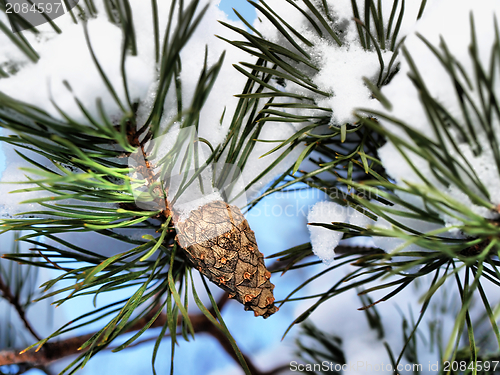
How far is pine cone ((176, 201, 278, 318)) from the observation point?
21 centimetres

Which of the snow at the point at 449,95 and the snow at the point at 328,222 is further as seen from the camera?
A: the snow at the point at 328,222

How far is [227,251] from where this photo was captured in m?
0.22

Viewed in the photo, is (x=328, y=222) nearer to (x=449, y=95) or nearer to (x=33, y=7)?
(x=449, y=95)

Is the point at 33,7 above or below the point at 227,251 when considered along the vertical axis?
above

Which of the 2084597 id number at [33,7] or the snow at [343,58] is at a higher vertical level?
the 2084597 id number at [33,7]

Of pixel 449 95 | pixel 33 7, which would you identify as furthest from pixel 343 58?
pixel 33 7

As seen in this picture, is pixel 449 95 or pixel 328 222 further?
pixel 328 222

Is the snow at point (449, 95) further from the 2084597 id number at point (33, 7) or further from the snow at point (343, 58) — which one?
the 2084597 id number at point (33, 7)

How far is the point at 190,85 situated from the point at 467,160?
17 centimetres

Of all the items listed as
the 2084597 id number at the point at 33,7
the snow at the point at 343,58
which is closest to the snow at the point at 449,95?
the snow at the point at 343,58

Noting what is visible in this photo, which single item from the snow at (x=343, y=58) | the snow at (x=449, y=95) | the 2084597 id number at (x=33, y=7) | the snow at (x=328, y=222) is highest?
the 2084597 id number at (x=33, y=7)

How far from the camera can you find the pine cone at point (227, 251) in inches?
8.4

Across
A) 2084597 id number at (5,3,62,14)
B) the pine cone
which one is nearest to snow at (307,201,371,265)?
the pine cone

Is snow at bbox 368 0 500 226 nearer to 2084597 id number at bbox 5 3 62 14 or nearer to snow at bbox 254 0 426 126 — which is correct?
snow at bbox 254 0 426 126
